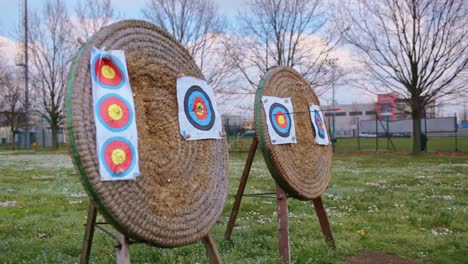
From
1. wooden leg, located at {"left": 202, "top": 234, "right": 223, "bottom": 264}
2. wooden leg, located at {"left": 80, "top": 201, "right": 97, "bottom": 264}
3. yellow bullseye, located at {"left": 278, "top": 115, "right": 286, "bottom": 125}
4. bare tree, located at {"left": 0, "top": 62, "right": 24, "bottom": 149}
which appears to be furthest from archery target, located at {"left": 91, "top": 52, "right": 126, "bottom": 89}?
bare tree, located at {"left": 0, "top": 62, "right": 24, "bottom": 149}

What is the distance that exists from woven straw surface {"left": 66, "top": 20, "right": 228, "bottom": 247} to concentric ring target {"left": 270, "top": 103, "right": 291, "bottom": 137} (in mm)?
879

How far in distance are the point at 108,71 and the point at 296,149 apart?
2459 millimetres

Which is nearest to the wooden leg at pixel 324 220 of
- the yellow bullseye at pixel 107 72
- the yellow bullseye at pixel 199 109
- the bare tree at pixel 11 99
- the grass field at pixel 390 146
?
the yellow bullseye at pixel 199 109

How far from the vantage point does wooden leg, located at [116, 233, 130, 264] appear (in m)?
2.56

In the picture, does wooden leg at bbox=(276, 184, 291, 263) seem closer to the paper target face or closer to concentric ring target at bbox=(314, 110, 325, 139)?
the paper target face

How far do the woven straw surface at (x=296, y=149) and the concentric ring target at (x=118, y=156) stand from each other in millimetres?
1707

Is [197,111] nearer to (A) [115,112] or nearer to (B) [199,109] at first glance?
(B) [199,109]

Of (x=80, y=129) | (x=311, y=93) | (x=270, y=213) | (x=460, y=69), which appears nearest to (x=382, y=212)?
(x=270, y=213)

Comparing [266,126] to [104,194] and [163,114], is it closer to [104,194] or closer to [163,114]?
[163,114]

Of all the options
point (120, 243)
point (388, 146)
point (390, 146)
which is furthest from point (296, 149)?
point (390, 146)

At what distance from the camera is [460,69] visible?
20.6 m

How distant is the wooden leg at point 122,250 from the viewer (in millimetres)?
2559

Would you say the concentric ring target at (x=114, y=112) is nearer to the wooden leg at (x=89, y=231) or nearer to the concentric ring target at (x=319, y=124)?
the wooden leg at (x=89, y=231)

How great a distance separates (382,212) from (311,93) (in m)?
2.67
